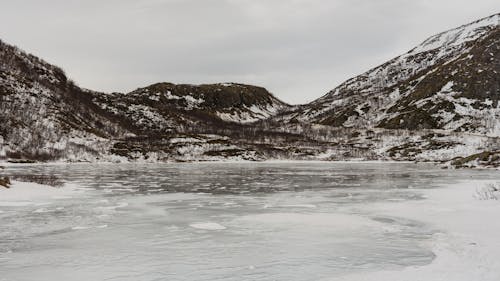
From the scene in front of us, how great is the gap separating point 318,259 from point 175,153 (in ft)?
410

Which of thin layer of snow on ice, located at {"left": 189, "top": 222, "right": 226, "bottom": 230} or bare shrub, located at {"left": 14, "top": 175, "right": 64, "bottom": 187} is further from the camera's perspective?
bare shrub, located at {"left": 14, "top": 175, "right": 64, "bottom": 187}

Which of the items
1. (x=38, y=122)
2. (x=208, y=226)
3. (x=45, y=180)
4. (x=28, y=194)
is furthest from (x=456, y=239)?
(x=38, y=122)

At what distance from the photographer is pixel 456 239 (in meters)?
11.0

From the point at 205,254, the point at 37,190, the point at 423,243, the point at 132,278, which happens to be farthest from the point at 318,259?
the point at 37,190

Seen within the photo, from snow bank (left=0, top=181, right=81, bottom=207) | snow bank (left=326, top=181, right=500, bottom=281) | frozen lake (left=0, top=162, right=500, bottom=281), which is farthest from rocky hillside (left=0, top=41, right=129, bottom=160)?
snow bank (left=326, top=181, right=500, bottom=281)

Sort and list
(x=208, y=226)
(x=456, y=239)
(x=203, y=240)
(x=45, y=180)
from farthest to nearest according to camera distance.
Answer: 1. (x=45, y=180)
2. (x=208, y=226)
3. (x=203, y=240)
4. (x=456, y=239)

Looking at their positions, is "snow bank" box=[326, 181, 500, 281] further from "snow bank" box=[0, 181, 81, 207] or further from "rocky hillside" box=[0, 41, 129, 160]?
"rocky hillside" box=[0, 41, 129, 160]

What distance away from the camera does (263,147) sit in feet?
484

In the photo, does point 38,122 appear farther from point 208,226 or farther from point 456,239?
point 456,239

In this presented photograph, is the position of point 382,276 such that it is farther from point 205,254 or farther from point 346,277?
point 205,254

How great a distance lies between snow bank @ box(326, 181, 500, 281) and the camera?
786 cm

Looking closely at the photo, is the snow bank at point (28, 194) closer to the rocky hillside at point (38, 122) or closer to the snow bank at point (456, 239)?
the snow bank at point (456, 239)

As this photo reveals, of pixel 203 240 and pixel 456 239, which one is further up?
pixel 456 239

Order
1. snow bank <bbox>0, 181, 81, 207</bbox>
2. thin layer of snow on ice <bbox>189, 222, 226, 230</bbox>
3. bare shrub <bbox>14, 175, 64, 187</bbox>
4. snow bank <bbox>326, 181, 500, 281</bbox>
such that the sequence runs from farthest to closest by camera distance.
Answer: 1. bare shrub <bbox>14, 175, 64, 187</bbox>
2. snow bank <bbox>0, 181, 81, 207</bbox>
3. thin layer of snow on ice <bbox>189, 222, 226, 230</bbox>
4. snow bank <bbox>326, 181, 500, 281</bbox>
